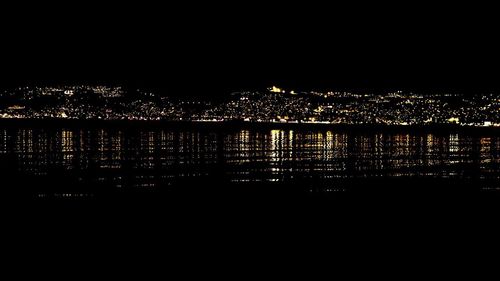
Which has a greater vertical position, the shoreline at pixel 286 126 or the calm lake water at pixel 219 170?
the shoreline at pixel 286 126

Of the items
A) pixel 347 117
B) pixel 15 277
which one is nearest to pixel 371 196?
pixel 15 277

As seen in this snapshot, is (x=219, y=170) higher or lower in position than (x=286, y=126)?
lower

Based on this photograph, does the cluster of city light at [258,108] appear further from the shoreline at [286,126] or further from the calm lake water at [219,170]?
the calm lake water at [219,170]

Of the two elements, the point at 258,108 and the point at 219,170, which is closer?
the point at 219,170

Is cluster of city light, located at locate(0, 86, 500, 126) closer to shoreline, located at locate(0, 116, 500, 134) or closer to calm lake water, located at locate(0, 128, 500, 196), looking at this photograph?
shoreline, located at locate(0, 116, 500, 134)

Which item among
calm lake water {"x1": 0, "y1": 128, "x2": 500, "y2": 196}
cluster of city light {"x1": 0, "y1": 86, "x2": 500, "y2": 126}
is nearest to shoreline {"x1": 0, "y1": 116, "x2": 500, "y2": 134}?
cluster of city light {"x1": 0, "y1": 86, "x2": 500, "y2": 126}

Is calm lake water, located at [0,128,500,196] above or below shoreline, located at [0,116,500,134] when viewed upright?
below

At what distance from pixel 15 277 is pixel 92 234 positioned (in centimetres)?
331

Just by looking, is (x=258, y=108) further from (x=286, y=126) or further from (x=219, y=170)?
(x=219, y=170)

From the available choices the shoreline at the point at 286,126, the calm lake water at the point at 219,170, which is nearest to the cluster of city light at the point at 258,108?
the shoreline at the point at 286,126

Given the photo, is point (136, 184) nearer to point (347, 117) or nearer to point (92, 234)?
point (92, 234)

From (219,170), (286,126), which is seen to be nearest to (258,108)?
(286,126)

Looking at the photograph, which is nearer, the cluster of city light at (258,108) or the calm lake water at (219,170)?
the calm lake water at (219,170)

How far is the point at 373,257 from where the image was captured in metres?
12.0
